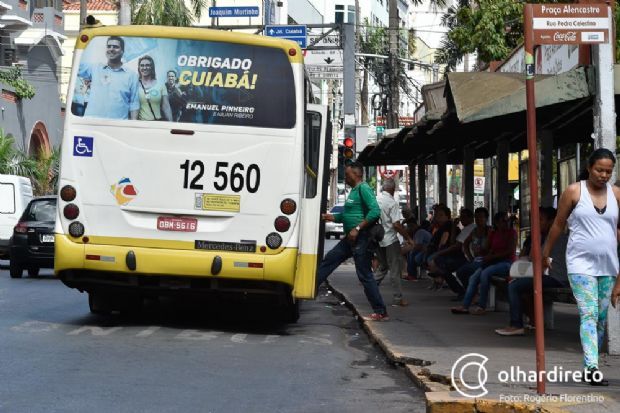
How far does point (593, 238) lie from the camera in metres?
9.73

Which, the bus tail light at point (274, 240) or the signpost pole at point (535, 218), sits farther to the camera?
the bus tail light at point (274, 240)

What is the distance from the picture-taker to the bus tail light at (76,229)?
1378 centimetres

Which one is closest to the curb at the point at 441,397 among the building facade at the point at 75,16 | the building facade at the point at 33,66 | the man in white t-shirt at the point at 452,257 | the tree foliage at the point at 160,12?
the man in white t-shirt at the point at 452,257

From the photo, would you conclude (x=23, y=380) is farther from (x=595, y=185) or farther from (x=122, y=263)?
(x=595, y=185)

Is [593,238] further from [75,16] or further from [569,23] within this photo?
[75,16]

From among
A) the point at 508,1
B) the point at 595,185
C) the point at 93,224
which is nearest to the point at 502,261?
the point at 93,224

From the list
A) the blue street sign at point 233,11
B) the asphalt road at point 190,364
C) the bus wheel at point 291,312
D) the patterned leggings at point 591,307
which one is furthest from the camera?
the blue street sign at point 233,11

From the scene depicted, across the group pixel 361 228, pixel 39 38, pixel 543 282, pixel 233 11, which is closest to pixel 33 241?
pixel 361 228

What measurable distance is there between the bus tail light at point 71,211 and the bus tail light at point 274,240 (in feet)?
6.79

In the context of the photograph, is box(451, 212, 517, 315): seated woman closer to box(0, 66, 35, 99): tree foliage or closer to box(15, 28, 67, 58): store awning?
box(0, 66, 35, 99): tree foliage

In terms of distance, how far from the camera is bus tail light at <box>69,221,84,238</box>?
13.8 meters

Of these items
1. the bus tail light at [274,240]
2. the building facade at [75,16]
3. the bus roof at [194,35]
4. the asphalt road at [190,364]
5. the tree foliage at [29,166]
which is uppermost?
the building facade at [75,16]

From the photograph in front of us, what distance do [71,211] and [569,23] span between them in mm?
6228

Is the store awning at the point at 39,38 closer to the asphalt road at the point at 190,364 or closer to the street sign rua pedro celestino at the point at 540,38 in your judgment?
the asphalt road at the point at 190,364
